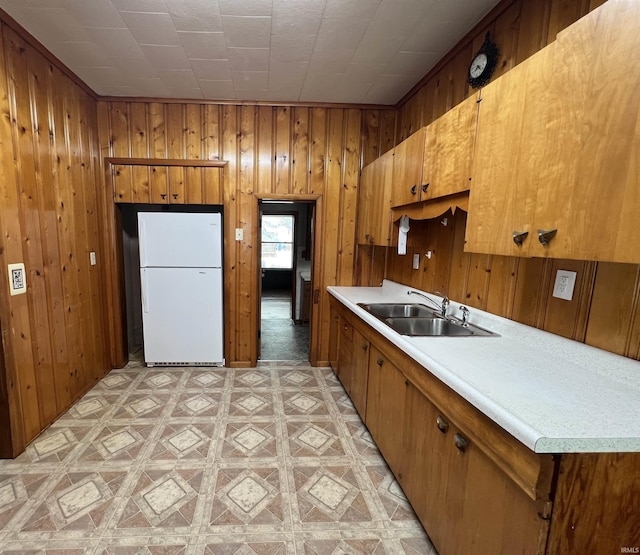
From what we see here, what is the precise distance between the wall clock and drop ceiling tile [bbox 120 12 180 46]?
75.1 inches

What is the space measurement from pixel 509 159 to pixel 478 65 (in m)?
1.08

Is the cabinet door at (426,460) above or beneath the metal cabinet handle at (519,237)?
beneath

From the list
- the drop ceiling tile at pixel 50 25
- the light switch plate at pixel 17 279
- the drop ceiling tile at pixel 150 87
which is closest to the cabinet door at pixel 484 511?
the light switch plate at pixel 17 279

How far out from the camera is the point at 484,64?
72.7 inches

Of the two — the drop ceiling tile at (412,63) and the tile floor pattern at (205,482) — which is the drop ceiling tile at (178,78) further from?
the tile floor pattern at (205,482)

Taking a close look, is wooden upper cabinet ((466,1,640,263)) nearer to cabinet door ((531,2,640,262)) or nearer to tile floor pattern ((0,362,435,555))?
cabinet door ((531,2,640,262))

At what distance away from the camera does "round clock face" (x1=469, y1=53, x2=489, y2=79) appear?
6.06ft

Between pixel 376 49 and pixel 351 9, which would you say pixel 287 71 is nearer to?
pixel 376 49

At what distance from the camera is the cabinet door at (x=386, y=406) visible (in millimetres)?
1685

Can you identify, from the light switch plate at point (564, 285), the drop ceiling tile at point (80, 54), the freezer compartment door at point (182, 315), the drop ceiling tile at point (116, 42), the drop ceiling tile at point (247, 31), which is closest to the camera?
the light switch plate at point (564, 285)

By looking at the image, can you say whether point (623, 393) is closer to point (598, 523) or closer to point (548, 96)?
point (598, 523)

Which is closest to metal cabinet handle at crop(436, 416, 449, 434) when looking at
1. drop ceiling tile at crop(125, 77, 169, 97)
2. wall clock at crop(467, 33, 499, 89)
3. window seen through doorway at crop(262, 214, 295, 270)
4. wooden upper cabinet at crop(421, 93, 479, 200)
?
wooden upper cabinet at crop(421, 93, 479, 200)

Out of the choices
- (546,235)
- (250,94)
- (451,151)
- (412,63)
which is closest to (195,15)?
(250,94)

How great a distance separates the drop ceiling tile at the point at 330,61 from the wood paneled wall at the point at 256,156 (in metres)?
0.70
